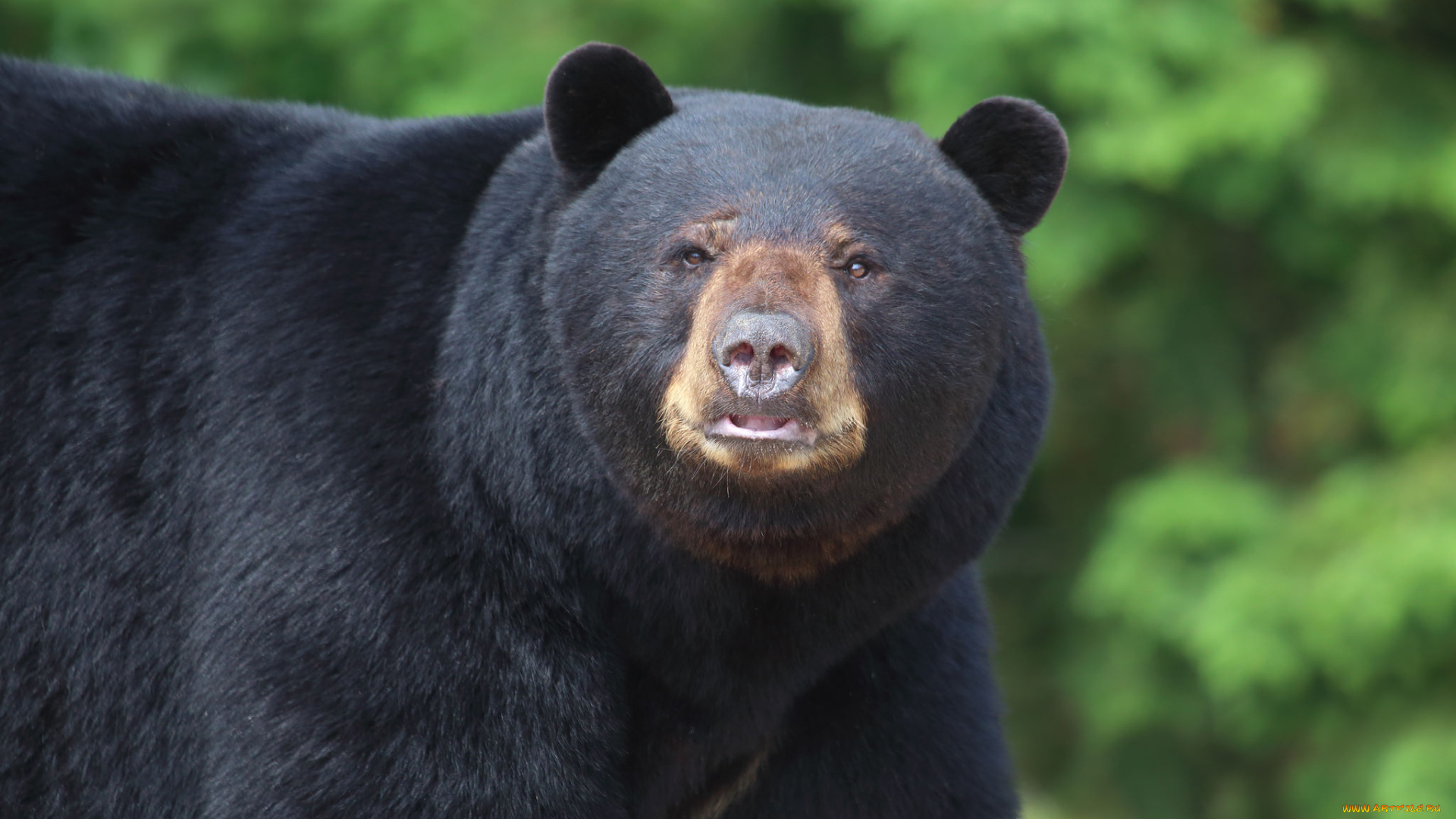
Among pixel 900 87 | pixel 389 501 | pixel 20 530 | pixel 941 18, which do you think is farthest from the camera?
pixel 900 87

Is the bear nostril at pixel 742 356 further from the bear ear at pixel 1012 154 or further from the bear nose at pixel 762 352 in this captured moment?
the bear ear at pixel 1012 154

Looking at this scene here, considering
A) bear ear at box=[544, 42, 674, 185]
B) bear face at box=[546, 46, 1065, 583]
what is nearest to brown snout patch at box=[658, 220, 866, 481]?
bear face at box=[546, 46, 1065, 583]

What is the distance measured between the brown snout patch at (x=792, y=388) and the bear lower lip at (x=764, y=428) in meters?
0.01

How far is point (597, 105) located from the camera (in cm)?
326

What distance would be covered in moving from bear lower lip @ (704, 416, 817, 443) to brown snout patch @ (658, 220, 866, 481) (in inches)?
0.4

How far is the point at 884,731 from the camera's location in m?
3.52

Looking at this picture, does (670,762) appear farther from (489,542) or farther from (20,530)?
(20,530)

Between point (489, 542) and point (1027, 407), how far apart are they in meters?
1.13

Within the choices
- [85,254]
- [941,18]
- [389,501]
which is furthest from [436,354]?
[941,18]

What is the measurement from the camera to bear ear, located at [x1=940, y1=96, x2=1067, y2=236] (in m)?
3.30

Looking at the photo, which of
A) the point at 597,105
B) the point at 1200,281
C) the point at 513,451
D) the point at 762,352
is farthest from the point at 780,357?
the point at 1200,281

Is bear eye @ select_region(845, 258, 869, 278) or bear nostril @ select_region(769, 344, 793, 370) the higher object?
bear eye @ select_region(845, 258, 869, 278)

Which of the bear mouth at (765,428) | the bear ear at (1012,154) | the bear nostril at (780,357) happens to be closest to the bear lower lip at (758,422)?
the bear mouth at (765,428)

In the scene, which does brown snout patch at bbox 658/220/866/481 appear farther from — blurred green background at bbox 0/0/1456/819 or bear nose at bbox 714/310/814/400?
blurred green background at bbox 0/0/1456/819
